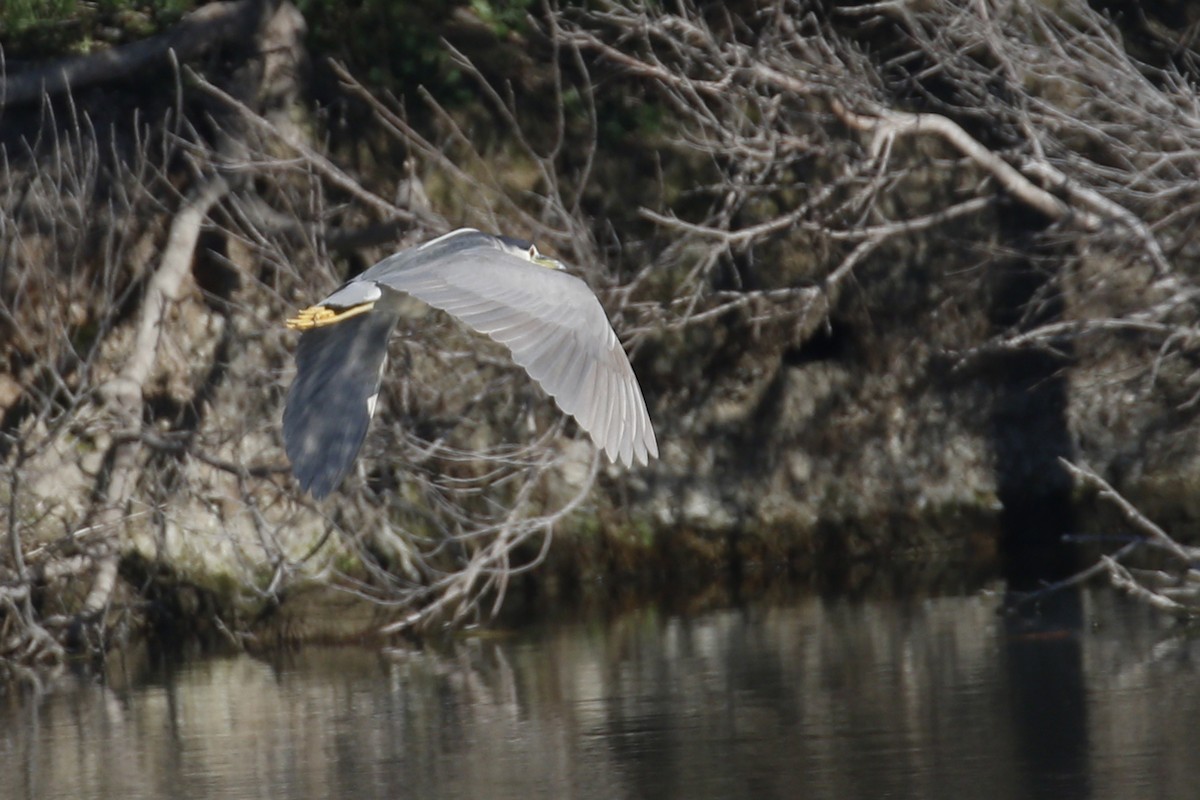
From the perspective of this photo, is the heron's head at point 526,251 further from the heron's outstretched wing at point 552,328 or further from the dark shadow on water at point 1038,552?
the dark shadow on water at point 1038,552

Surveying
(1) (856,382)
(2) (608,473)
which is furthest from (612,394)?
(1) (856,382)

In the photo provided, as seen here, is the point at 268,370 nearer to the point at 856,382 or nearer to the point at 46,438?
the point at 46,438

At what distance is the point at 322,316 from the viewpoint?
5098 mm

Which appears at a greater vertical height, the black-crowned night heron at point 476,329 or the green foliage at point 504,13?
the green foliage at point 504,13

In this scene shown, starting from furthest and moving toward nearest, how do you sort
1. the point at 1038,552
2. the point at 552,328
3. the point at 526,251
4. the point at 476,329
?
1. the point at 1038,552
2. the point at 526,251
3. the point at 552,328
4. the point at 476,329

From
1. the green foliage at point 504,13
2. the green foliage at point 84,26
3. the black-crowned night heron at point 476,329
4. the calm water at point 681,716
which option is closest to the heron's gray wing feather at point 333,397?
the black-crowned night heron at point 476,329

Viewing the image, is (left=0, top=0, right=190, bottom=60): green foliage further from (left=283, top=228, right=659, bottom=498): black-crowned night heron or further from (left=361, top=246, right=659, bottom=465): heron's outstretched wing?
(left=361, top=246, right=659, bottom=465): heron's outstretched wing

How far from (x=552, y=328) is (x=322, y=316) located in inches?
27.1

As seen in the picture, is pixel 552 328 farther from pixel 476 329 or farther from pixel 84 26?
pixel 84 26

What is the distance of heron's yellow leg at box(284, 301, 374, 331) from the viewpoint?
5066mm

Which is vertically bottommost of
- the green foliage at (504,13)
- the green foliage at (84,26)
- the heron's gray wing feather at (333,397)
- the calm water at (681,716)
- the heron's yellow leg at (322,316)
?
the calm water at (681,716)

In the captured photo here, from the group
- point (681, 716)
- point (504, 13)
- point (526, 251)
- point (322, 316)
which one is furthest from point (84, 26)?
point (681, 716)

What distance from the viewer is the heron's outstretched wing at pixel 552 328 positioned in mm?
4672

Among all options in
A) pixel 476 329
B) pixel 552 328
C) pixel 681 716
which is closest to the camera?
pixel 476 329
